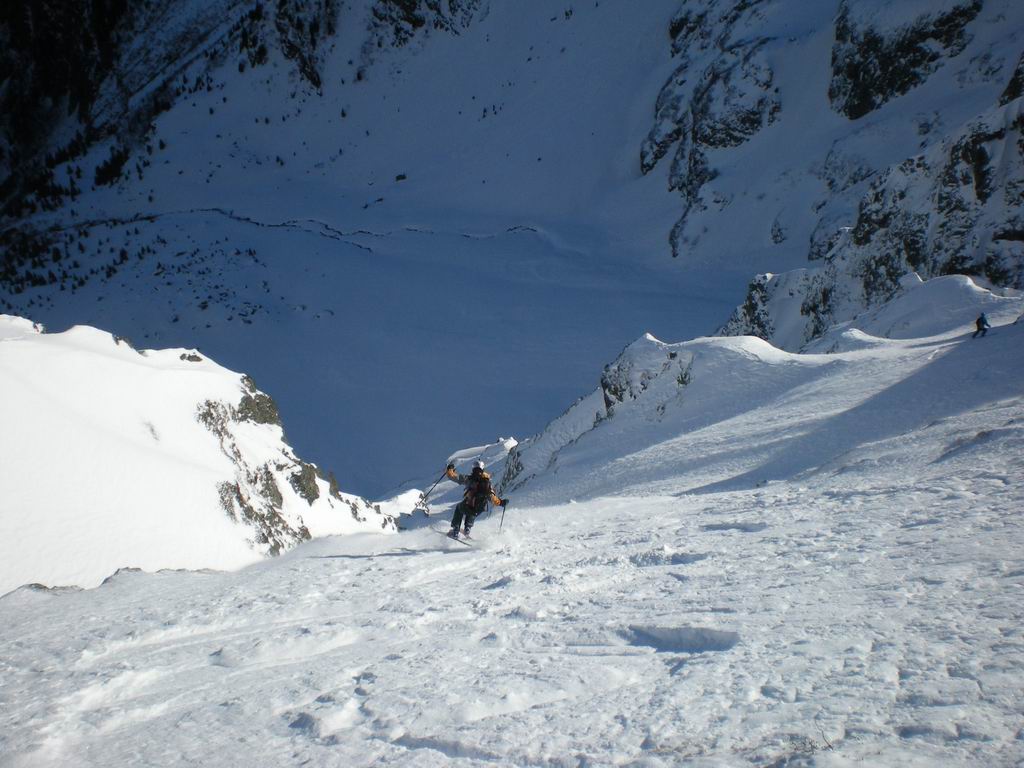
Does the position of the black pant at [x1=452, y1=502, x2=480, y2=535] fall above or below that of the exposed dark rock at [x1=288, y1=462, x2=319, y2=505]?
below

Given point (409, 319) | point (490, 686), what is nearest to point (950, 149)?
point (409, 319)

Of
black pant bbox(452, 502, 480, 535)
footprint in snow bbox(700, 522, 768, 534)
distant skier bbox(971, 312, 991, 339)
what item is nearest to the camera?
footprint in snow bbox(700, 522, 768, 534)

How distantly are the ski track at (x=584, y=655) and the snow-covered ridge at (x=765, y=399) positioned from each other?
601cm

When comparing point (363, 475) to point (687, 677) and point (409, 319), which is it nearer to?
point (409, 319)

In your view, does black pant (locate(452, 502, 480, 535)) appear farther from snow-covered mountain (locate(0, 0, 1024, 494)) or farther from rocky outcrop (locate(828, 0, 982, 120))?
rocky outcrop (locate(828, 0, 982, 120))

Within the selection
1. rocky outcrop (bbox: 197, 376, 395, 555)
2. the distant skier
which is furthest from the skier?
the distant skier

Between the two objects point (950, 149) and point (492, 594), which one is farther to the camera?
point (950, 149)

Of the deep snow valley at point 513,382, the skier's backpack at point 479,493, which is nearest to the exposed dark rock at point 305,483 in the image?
the deep snow valley at point 513,382

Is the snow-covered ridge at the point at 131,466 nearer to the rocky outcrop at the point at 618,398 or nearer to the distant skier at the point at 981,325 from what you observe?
the rocky outcrop at the point at 618,398

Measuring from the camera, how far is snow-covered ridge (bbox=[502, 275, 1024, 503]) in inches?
556

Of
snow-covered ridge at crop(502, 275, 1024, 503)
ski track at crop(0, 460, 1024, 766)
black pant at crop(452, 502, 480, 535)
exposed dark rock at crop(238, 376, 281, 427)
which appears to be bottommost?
ski track at crop(0, 460, 1024, 766)

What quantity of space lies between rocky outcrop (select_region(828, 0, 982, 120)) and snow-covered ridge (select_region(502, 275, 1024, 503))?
23.8 meters

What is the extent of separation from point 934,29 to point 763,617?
4997 cm

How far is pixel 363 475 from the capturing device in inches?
1244
